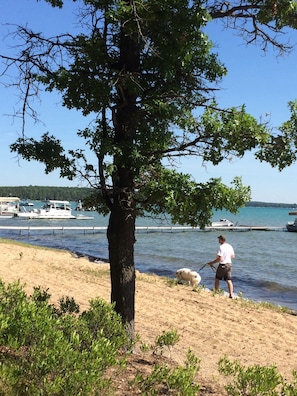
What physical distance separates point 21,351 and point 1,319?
27.8 inches

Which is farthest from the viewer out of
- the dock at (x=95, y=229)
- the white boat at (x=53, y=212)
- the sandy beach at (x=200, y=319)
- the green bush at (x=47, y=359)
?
the white boat at (x=53, y=212)

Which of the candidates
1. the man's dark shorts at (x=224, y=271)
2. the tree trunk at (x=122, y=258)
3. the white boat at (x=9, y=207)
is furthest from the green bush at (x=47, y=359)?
the white boat at (x=9, y=207)

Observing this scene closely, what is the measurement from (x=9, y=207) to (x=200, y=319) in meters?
67.0

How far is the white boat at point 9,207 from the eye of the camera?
69.4m

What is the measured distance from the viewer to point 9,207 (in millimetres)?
72625

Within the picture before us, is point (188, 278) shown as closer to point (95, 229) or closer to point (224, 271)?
point (224, 271)

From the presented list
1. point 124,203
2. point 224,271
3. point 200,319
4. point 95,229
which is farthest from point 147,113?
point 95,229

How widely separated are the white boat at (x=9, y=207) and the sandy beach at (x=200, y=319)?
56226 mm

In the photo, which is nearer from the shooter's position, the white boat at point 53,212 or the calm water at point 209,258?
the calm water at point 209,258

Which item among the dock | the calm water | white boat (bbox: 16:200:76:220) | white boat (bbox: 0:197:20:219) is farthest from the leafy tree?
white boat (bbox: 0:197:20:219)

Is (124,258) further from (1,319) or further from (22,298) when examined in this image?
(1,319)

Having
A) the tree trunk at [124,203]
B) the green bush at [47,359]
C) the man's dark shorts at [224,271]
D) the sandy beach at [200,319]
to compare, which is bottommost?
Result: the sandy beach at [200,319]

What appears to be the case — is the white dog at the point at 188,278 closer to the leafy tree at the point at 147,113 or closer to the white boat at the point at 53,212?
the leafy tree at the point at 147,113

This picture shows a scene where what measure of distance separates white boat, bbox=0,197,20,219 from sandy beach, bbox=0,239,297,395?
5623cm
